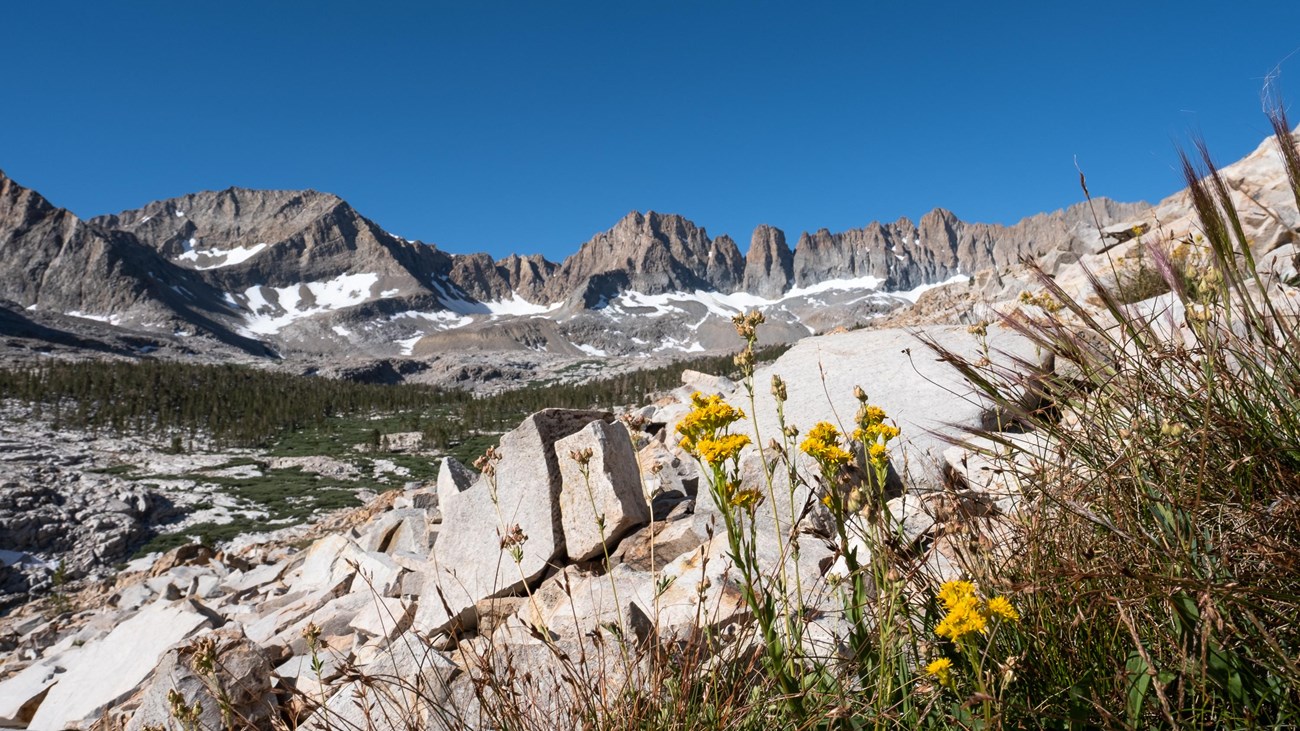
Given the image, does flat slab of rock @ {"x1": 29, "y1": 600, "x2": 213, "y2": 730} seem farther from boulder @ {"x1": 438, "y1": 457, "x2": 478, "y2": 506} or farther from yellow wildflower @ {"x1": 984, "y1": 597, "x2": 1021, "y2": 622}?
yellow wildflower @ {"x1": 984, "y1": 597, "x2": 1021, "y2": 622}

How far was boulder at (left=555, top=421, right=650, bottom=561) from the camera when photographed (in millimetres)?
5621

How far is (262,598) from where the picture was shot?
944cm

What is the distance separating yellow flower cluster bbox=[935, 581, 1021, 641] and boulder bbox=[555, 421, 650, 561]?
4.24m

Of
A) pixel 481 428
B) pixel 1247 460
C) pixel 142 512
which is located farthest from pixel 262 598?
pixel 481 428

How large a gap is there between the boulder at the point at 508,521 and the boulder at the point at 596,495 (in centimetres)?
16

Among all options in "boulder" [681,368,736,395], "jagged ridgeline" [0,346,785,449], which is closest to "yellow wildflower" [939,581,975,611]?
"boulder" [681,368,736,395]

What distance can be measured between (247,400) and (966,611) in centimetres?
10054

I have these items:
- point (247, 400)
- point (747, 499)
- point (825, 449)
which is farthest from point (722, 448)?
point (247, 400)

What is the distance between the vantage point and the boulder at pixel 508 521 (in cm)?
570

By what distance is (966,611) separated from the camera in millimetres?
1403

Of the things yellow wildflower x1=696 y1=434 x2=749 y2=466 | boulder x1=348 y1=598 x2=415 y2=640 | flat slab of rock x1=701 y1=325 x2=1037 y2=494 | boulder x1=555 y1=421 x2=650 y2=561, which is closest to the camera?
yellow wildflower x1=696 y1=434 x2=749 y2=466

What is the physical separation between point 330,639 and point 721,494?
5.29m

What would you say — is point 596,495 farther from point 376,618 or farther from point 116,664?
point 116,664

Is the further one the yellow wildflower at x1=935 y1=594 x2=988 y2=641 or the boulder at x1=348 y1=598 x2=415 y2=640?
the boulder at x1=348 y1=598 x2=415 y2=640
